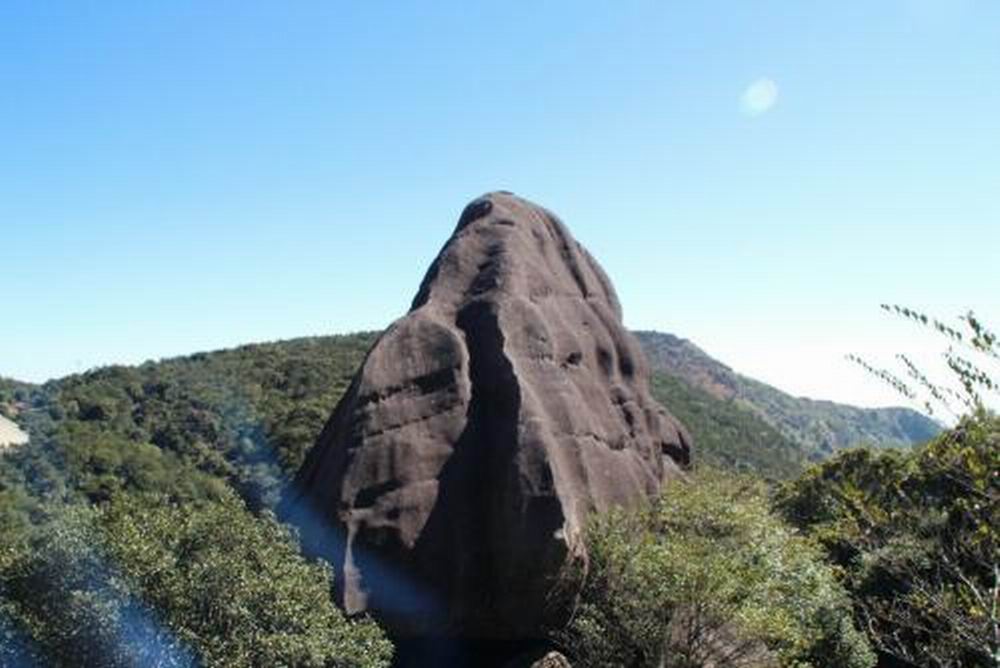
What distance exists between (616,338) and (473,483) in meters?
8.35

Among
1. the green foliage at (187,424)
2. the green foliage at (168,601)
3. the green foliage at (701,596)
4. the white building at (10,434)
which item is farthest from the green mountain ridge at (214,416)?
the green foliage at (168,601)

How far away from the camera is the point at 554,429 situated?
21.7m

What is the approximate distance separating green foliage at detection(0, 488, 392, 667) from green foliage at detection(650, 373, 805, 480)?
85432 millimetres

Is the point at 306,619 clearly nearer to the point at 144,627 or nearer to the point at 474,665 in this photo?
the point at 144,627

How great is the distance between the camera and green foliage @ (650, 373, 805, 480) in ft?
357

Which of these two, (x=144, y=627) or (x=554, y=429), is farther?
(x=554, y=429)

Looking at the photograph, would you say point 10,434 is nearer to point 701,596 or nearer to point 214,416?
point 214,416

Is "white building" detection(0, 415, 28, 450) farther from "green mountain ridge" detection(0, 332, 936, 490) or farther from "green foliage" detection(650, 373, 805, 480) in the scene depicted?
"green foliage" detection(650, 373, 805, 480)

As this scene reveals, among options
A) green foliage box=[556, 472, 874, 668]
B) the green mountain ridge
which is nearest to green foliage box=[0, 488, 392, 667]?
green foliage box=[556, 472, 874, 668]

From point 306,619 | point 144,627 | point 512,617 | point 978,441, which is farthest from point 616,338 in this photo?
point 978,441

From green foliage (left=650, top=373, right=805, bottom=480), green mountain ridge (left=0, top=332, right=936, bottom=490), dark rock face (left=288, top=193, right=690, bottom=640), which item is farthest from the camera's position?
green foliage (left=650, top=373, right=805, bottom=480)

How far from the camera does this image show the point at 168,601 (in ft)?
51.4

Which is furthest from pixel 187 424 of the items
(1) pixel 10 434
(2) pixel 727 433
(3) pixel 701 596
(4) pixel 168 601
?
(2) pixel 727 433

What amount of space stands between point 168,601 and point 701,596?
10084 mm
